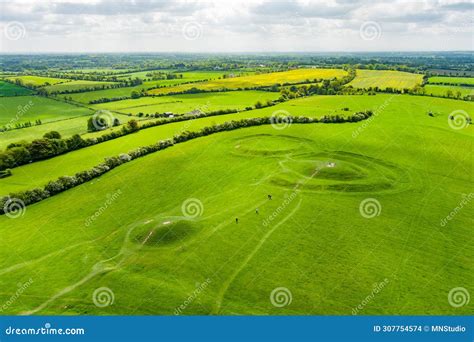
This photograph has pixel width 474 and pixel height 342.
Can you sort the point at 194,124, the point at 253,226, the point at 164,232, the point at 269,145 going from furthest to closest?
the point at 194,124 < the point at 269,145 < the point at 253,226 < the point at 164,232

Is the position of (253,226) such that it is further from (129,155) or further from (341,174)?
(129,155)

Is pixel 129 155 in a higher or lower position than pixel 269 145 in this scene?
lower

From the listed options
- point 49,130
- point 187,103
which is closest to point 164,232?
point 49,130

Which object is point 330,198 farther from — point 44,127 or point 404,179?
point 44,127

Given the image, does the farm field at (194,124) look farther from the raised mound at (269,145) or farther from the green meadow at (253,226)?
the raised mound at (269,145)

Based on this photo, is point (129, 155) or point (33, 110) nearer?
point (129, 155)

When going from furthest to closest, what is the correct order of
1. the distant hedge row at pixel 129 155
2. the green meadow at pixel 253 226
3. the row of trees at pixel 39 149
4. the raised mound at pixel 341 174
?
1. the row of trees at pixel 39 149
2. the raised mound at pixel 341 174
3. the distant hedge row at pixel 129 155
4. the green meadow at pixel 253 226

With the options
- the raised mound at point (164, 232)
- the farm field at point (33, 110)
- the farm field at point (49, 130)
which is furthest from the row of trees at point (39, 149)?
the raised mound at point (164, 232)
